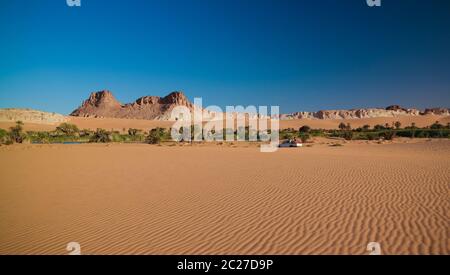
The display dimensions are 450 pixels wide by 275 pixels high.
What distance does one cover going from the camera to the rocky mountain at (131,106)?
151450 mm

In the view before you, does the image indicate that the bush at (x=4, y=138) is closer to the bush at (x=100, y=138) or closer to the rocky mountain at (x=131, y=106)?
the bush at (x=100, y=138)

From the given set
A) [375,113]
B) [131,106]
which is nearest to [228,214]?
[375,113]

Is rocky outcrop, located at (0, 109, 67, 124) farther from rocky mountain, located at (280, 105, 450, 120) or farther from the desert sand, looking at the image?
rocky mountain, located at (280, 105, 450, 120)

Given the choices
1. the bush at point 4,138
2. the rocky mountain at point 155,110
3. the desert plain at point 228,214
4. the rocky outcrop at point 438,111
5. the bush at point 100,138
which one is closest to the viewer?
the desert plain at point 228,214

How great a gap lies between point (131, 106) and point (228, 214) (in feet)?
550

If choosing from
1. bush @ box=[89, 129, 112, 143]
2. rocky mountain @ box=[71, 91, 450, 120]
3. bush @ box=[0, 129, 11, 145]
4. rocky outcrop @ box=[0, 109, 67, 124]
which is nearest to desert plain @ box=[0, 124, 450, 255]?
bush @ box=[0, 129, 11, 145]

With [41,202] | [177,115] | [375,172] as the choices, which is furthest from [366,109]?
[41,202]

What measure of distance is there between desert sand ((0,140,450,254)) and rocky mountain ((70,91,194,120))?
13770cm

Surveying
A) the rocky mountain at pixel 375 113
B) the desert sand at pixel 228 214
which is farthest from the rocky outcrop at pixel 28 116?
the rocky mountain at pixel 375 113

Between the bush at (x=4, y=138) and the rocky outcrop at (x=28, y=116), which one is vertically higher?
the rocky outcrop at (x=28, y=116)

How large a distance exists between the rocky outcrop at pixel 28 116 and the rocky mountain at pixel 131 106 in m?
63.5

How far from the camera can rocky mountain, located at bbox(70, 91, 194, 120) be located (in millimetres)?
151450
